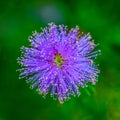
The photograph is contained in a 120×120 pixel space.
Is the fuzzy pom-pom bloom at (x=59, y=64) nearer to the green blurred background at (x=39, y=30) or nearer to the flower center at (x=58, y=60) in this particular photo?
the flower center at (x=58, y=60)

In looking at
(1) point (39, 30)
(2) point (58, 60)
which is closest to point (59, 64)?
(2) point (58, 60)

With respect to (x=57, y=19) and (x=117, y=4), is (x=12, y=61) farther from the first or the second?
(x=117, y=4)

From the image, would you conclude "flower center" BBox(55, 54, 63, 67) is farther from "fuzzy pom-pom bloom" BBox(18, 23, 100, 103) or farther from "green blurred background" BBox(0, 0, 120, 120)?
"green blurred background" BBox(0, 0, 120, 120)

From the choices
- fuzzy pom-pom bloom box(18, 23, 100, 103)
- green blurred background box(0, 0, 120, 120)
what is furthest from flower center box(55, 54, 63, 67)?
green blurred background box(0, 0, 120, 120)

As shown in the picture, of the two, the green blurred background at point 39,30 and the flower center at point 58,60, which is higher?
the green blurred background at point 39,30

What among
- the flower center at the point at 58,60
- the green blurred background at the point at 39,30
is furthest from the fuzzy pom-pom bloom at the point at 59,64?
the green blurred background at the point at 39,30
